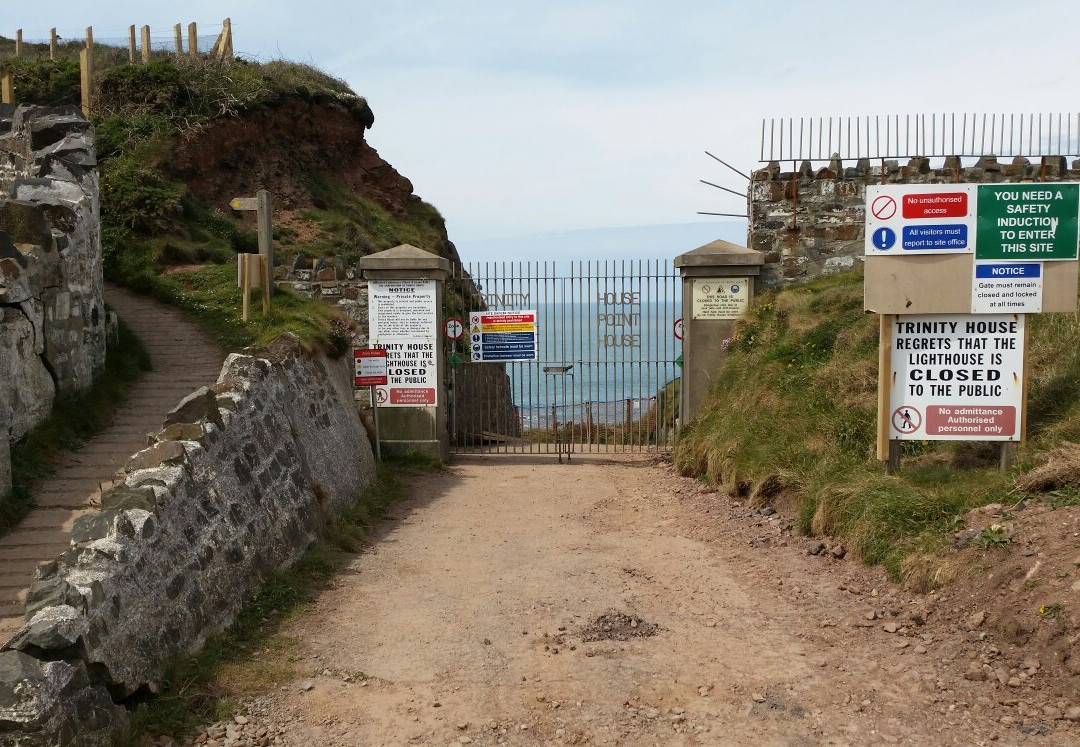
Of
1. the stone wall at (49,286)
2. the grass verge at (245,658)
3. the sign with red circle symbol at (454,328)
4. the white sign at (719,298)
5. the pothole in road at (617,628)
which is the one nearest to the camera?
the grass verge at (245,658)

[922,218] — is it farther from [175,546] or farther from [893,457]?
[175,546]

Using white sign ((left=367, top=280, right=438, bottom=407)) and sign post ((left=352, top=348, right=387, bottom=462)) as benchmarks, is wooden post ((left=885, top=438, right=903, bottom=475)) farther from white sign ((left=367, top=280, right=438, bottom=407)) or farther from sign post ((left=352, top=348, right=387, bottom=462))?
white sign ((left=367, top=280, right=438, bottom=407))

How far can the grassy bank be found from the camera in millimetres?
7238

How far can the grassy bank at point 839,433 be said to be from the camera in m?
7.24

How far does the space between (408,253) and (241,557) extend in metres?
7.05

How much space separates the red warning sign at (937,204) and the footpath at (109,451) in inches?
267

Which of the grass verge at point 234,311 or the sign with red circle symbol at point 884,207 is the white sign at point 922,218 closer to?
the sign with red circle symbol at point 884,207

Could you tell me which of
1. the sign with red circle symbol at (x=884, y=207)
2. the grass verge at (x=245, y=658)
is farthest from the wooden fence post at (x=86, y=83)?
the sign with red circle symbol at (x=884, y=207)

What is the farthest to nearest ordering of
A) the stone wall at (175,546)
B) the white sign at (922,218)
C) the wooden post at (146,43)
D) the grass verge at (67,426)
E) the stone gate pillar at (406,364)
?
the wooden post at (146,43)
the stone gate pillar at (406,364)
the white sign at (922,218)
the grass verge at (67,426)
the stone wall at (175,546)

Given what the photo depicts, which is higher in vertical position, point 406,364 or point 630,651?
point 406,364

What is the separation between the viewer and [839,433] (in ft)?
29.7

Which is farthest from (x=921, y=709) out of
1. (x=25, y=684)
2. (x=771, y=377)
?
(x=771, y=377)

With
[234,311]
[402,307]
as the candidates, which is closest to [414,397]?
[402,307]

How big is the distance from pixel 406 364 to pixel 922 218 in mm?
7282
